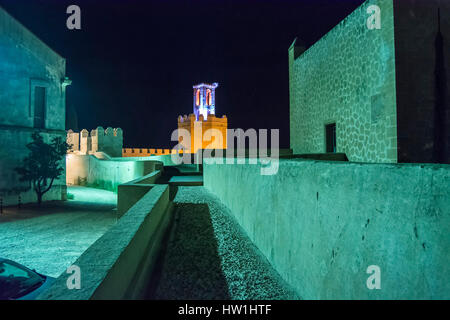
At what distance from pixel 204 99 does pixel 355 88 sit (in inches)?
1468

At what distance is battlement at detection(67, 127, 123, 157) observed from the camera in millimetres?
38344

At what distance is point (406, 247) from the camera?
149 cm

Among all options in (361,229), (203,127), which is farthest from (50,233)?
(203,127)

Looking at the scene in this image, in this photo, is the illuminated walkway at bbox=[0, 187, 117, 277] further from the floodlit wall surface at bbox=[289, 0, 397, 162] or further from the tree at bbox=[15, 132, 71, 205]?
the floodlit wall surface at bbox=[289, 0, 397, 162]

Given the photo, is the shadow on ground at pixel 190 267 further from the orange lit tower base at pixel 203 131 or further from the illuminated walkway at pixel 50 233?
the orange lit tower base at pixel 203 131

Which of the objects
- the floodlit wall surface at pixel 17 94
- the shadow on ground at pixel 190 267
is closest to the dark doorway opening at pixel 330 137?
the shadow on ground at pixel 190 267

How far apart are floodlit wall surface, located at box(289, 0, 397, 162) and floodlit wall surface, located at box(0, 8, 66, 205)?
52.5 feet

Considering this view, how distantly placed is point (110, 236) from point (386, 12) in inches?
285

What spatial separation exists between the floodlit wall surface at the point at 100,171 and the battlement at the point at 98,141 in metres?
3.43

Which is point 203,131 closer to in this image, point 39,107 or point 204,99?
point 204,99

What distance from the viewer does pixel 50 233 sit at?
11531 mm
